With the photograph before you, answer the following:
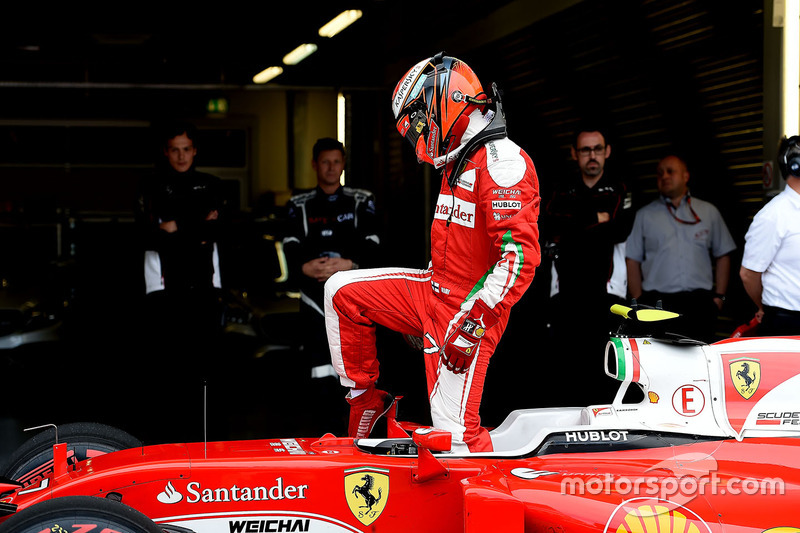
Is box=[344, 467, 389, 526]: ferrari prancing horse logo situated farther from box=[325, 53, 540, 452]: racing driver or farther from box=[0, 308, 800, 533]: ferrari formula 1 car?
box=[325, 53, 540, 452]: racing driver

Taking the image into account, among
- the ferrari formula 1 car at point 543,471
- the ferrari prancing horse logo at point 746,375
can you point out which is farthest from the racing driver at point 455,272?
the ferrari prancing horse logo at point 746,375

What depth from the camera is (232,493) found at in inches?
115

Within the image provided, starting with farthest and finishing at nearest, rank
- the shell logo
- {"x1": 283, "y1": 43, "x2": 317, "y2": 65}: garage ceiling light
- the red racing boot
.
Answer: {"x1": 283, "y1": 43, "x2": 317, "y2": 65}: garage ceiling light
the red racing boot
the shell logo

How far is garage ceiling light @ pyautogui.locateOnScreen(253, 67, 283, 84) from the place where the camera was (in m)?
13.5

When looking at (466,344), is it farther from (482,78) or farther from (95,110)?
(95,110)

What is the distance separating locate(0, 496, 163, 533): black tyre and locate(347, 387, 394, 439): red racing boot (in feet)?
4.13

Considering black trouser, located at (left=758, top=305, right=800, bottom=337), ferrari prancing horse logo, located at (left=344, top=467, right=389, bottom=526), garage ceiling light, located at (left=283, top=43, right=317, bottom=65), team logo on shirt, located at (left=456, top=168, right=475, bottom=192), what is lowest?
ferrari prancing horse logo, located at (left=344, top=467, right=389, bottom=526)

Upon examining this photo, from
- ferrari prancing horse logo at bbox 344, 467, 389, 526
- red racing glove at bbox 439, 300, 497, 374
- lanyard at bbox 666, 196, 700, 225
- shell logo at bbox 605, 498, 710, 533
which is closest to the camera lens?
shell logo at bbox 605, 498, 710, 533

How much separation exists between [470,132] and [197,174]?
2904 millimetres

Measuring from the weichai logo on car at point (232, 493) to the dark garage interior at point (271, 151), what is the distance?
2482 millimetres

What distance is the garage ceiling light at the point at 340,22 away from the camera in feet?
34.4

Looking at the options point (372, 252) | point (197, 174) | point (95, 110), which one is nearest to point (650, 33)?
point (372, 252)

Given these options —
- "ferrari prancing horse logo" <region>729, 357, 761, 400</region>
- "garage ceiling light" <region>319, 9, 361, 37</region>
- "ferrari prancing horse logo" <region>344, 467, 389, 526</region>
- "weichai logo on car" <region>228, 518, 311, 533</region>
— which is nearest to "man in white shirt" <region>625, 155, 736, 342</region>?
"ferrari prancing horse logo" <region>729, 357, 761, 400</region>

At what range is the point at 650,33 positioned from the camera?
22.5 ft
